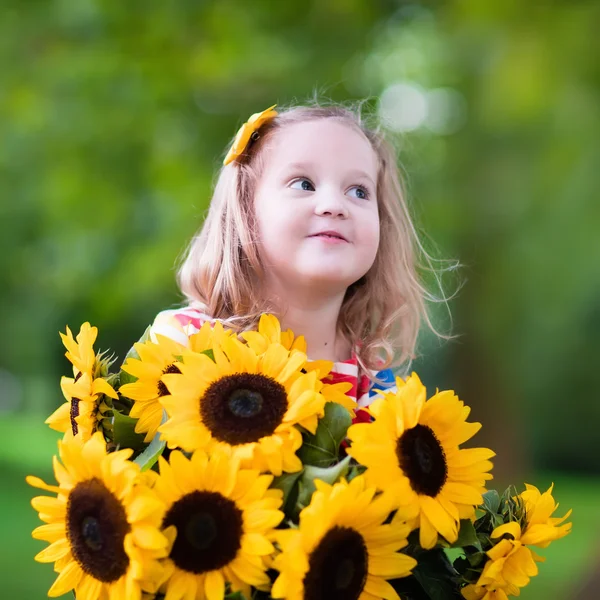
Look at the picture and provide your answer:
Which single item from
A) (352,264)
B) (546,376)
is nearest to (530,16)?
(352,264)

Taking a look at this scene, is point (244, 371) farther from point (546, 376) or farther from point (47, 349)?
point (47, 349)

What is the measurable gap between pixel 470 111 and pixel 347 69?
1103 millimetres

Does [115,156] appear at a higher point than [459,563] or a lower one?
higher

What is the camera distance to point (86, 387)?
4.19ft

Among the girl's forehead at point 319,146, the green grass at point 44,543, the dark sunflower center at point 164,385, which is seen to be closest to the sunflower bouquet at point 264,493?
the dark sunflower center at point 164,385

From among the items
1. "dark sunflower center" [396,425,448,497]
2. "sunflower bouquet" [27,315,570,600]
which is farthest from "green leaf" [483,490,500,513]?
"dark sunflower center" [396,425,448,497]

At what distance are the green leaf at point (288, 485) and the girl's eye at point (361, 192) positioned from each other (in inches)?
24.8

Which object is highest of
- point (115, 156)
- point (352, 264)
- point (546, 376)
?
point (115, 156)

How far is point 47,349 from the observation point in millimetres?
10320

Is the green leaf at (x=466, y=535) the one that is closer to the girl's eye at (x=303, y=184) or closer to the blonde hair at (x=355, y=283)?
the blonde hair at (x=355, y=283)

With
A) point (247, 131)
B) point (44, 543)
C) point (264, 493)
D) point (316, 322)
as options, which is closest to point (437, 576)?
point (264, 493)

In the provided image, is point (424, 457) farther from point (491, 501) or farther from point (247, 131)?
point (247, 131)

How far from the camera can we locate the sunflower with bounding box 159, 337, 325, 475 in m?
1.11

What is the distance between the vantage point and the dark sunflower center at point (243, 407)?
3.70ft
